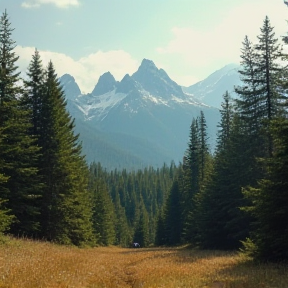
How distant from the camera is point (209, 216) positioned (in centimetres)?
3023

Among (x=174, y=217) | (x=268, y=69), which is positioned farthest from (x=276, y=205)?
(x=174, y=217)

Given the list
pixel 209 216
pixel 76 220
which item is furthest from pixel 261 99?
pixel 76 220

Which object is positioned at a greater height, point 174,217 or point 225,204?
point 225,204

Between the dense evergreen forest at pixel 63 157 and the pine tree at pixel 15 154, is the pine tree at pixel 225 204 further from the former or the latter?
the pine tree at pixel 15 154

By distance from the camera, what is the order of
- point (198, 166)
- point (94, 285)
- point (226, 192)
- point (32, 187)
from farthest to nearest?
point (198, 166)
point (226, 192)
point (32, 187)
point (94, 285)

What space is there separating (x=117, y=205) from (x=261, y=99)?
90.7 metres

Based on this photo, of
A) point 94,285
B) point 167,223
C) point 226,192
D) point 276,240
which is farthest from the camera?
→ point 167,223

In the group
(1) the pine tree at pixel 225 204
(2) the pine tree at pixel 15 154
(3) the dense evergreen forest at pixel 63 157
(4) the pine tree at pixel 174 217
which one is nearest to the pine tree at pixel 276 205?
(3) the dense evergreen forest at pixel 63 157

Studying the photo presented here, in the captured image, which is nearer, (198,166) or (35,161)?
(35,161)

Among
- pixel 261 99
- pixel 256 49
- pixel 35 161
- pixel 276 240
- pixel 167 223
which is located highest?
pixel 256 49

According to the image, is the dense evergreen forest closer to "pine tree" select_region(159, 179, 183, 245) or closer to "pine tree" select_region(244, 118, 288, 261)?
"pine tree" select_region(244, 118, 288, 261)

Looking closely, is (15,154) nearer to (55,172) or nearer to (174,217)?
(55,172)

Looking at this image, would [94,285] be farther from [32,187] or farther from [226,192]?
[226,192]

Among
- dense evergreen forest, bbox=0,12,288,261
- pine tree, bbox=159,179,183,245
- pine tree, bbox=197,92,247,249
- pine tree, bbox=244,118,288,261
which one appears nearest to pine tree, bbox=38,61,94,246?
dense evergreen forest, bbox=0,12,288,261
